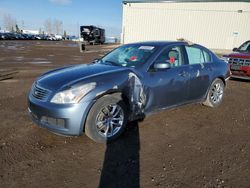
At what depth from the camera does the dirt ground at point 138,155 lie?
2.99 meters

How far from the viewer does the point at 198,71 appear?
527 centimetres

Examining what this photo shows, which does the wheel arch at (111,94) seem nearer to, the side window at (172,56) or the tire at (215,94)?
the side window at (172,56)

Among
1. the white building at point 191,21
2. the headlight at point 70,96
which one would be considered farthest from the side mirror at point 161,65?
the white building at point 191,21

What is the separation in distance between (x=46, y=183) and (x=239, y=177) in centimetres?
237

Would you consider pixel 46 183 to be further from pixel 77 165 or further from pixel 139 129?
pixel 139 129

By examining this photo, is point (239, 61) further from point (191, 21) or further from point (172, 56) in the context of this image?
point (191, 21)

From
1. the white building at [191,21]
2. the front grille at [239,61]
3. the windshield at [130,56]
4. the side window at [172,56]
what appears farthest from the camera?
the white building at [191,21]

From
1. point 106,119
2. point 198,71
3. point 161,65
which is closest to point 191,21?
point 198,71

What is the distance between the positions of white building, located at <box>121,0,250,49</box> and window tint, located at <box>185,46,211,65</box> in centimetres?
2950

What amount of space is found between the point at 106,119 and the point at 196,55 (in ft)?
8.98

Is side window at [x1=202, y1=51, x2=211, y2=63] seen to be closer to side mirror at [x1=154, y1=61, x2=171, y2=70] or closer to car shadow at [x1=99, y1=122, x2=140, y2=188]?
side mirror at [x1=154, y1=61, x2=171, y2=70]

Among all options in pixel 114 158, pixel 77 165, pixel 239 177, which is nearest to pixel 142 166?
pixel 114 158

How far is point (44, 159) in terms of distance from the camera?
3.42 m

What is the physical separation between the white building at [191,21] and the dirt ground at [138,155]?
30.2 meters
